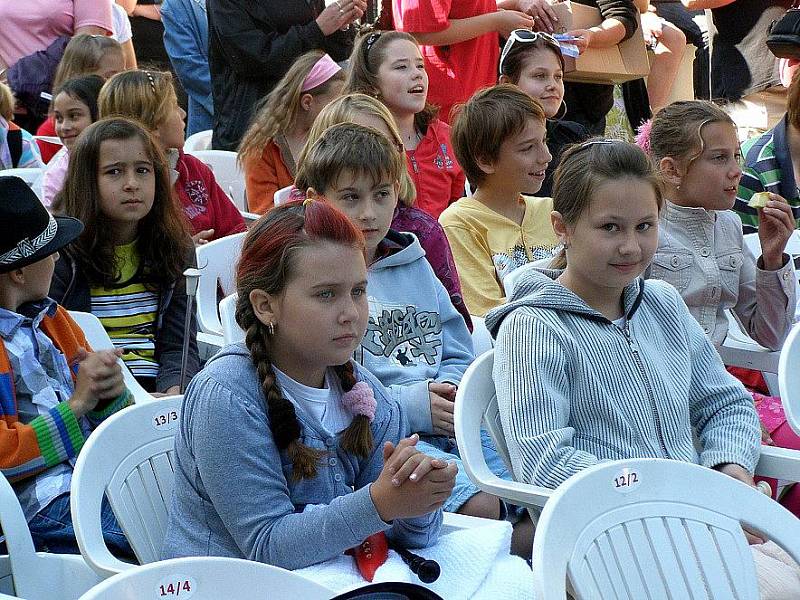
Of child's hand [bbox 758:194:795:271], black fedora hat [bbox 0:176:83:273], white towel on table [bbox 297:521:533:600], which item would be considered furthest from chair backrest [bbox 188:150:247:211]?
white towel on table [bbox 297:521:533:600]

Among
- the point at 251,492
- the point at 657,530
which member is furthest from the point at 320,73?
the point at 657,530

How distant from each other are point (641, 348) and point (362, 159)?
90 cm

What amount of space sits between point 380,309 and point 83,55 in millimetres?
2933

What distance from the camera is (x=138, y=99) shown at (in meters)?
4.39

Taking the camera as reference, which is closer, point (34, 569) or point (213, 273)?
point (34, 569)

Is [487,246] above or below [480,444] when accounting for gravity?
below

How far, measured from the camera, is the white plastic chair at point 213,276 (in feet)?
12.0

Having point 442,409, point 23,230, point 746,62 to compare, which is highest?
point 23,230

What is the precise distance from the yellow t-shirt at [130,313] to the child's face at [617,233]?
1455 millimetres

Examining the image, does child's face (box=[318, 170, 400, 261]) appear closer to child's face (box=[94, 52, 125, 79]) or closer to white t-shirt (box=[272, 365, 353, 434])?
white t-shirt (box=[272, 365, 353, 434])

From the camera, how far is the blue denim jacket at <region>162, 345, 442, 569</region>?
6.24ft

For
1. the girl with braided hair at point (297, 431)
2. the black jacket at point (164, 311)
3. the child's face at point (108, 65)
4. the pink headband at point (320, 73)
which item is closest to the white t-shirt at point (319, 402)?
the girl with braided hair at point (297, 431)

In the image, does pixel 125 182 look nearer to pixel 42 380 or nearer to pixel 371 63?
pixel 42 380

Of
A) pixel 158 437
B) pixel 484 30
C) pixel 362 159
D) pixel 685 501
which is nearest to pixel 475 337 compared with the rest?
pixel 362 159
